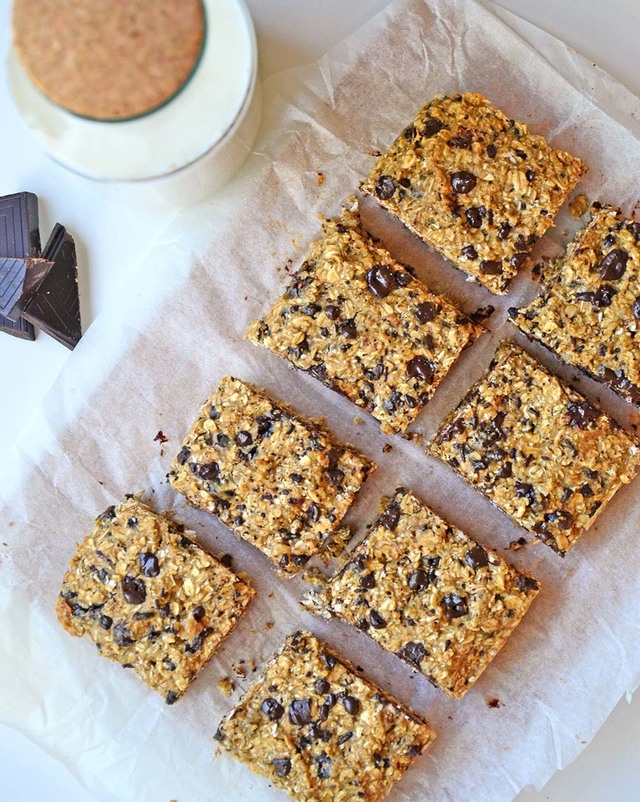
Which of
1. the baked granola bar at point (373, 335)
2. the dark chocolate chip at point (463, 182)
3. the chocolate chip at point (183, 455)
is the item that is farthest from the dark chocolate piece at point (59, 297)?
the dark chocolate chip at point (463, 182)

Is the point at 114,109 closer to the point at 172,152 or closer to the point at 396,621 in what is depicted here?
the point at 172,152

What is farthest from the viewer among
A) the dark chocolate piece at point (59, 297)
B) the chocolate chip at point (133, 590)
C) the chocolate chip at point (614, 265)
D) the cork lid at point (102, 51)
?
the dark chocolate piece at point (59, 297)

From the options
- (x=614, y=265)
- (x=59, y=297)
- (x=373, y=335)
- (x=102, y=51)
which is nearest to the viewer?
(x=102, y=51)

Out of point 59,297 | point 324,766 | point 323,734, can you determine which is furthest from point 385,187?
point 324,766

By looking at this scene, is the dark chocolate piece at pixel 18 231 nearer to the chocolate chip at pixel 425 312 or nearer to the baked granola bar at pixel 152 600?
the baked granola bar at pixel 152 600

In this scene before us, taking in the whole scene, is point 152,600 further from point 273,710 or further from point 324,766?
point 324,766
